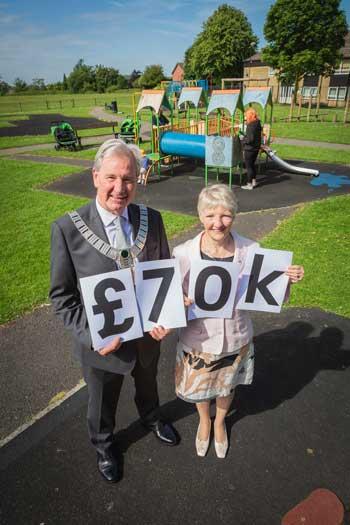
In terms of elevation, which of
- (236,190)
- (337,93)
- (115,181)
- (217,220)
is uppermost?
(337,93)

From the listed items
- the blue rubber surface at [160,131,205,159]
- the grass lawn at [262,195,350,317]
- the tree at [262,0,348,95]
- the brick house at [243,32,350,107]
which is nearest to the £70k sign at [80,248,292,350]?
the grass lawn at [262,195,350,317]

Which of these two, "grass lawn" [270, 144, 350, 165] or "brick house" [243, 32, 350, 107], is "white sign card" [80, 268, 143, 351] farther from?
"brick house" [243, 32, 350, 107]

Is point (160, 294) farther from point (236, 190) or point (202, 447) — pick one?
point (236, 190)

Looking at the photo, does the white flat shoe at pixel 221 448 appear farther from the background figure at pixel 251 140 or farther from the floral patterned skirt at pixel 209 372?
the background figure at pixel 251 140

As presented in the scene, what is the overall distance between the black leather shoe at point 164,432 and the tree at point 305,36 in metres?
34.9

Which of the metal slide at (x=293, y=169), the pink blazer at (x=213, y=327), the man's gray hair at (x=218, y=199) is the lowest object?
the metal slide at (x=293, y=169)

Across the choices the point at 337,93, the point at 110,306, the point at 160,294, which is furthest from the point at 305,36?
the point at 110,306

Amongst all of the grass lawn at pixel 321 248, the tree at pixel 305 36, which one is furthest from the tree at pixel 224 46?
the grass lawn at pixel 321 248

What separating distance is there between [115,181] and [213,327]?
1.20 metres

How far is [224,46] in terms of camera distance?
54000 millimetres

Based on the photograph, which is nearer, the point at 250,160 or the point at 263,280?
the point at 263,280

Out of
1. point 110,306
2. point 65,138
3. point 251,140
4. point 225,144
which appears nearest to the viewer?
point 110,306

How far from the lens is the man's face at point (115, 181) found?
1942 mm

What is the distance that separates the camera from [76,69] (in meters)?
87.4
